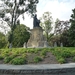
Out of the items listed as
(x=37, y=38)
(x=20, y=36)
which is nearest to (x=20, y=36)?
(x=20, y=36)

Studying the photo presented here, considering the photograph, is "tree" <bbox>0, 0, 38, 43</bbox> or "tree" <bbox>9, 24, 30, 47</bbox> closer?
"tree" <bbox>0, 0, 38, 43</bbox>

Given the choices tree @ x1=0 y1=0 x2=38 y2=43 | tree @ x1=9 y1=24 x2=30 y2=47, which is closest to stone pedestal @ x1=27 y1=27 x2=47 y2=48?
tree @ x1=0 y1=0 x2=38 y2=43

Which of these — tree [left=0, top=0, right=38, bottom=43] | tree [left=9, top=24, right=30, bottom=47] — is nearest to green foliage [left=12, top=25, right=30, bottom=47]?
tree [left=9, top=24, right=30, bottom=47]

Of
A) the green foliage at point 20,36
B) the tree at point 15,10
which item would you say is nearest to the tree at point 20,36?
the green foliage at point 20,36

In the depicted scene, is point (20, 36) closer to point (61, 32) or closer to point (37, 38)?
point (61, 32)

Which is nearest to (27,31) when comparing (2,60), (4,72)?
(2,60)

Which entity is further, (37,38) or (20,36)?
(20,36)

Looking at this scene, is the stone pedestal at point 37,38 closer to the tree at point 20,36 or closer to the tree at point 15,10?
the tree at point 15,10

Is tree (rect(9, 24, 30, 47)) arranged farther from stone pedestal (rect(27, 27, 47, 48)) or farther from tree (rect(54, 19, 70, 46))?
stone pedestal (rect(27, 27, 47, 48))

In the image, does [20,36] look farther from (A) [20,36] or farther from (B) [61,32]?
(B) [61,32]

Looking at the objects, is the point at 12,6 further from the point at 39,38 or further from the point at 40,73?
the point at 40,73

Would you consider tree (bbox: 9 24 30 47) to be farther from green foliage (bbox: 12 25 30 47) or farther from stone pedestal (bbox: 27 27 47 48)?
stone pedestal (bbox: 27 27 47 48)

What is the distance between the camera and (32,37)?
23.0 meters

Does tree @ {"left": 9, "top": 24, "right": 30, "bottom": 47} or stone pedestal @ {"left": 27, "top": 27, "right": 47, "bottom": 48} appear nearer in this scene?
stone pedestal @ {"left": 27, "top": 27, "right": 47, "bottom": 48}
